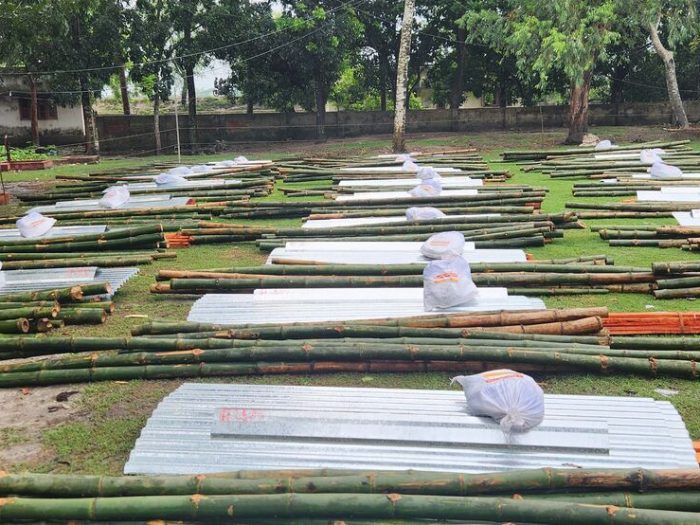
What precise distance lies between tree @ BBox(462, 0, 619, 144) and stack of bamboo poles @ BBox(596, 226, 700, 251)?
10.7m

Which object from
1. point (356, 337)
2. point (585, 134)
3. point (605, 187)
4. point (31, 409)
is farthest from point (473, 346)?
point (585, 134)

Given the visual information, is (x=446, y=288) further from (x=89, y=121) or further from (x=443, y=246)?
(x=89, y=121)

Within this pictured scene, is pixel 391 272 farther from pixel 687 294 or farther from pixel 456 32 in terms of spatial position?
pixel 456 32

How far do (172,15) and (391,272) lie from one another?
2060cm

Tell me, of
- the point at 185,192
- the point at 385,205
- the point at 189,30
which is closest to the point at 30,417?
the point at 385,205

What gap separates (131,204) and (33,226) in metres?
2.84

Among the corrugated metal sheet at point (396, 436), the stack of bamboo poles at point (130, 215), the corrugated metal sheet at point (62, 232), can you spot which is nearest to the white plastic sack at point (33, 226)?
the corrugated metal sheet at point (62, 232)

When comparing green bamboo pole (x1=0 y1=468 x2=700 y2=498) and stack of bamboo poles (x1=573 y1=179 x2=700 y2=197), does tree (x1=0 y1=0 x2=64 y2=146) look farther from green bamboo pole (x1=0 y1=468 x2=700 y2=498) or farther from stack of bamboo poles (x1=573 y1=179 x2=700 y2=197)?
green bamboo pole (x1=0 y1=468 x2=700 y2=498)

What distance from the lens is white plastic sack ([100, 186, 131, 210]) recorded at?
11.0 m

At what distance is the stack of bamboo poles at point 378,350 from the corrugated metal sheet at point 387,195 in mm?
5512

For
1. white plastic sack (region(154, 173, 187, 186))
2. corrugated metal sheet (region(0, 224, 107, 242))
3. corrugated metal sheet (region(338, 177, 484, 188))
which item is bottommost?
corrugated metal sheet (region(0, 224, 107, 242))

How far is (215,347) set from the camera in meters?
4.79

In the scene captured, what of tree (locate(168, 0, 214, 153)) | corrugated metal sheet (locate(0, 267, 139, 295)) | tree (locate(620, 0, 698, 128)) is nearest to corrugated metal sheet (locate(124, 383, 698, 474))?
corrugated metal sheet (locate(0, 267, 139, 295))

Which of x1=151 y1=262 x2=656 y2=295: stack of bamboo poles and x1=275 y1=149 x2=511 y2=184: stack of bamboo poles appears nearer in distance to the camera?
x1=151 y1=262 x2=656 y2=295: stack of bamboo poles
